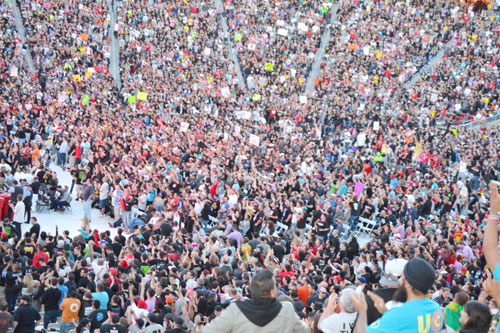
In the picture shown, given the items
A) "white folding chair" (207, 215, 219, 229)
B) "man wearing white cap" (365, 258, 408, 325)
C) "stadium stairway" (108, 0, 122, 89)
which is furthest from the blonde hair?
"stadium stairway" (108, 0, 122, 89)

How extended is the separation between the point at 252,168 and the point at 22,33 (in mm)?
16916

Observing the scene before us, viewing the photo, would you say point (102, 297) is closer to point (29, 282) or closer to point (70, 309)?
point (70, 309)

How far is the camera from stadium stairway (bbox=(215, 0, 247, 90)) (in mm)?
36719

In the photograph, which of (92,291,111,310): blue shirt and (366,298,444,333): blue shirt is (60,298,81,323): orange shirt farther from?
(366,298,444,333): blue shirt

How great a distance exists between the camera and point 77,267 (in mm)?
11422

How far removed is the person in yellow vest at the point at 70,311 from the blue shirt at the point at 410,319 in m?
7.13

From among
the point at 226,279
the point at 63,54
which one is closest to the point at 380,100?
the point at 63,54

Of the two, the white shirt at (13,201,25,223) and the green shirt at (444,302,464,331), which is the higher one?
the green shirt at (444,302,464,331)

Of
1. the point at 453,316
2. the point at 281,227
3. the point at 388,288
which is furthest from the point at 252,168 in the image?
the point at 388,288

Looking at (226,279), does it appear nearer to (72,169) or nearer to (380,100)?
(72,169)

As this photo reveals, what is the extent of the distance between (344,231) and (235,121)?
12757mm

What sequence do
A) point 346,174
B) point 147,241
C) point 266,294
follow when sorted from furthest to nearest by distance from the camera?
point 346,174 < point 147,241 < point 266,294

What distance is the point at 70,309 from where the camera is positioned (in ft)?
31.7

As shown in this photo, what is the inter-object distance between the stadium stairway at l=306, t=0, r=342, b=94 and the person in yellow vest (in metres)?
26.4
